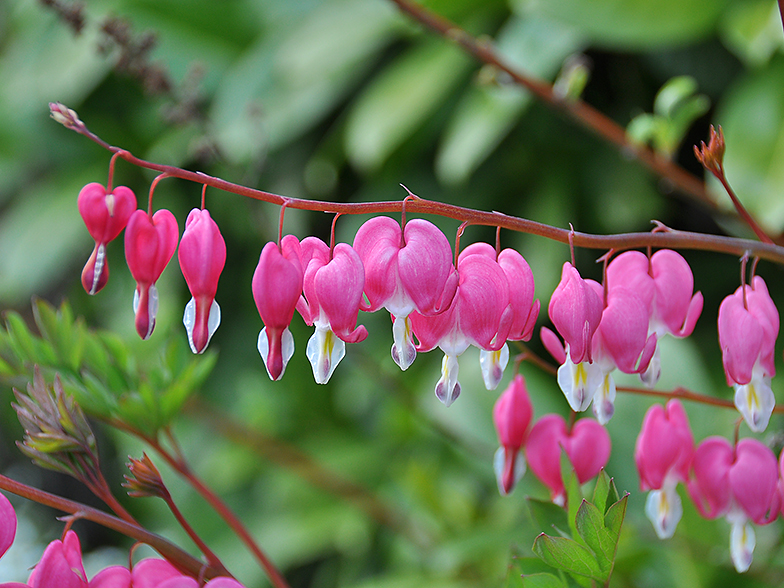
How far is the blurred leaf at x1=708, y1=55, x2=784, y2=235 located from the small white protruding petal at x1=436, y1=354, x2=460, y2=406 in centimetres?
70

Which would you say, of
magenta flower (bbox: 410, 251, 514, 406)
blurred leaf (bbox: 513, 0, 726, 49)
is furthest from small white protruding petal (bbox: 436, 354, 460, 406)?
blurred leaf (bbox: 513, 0, 726, 49)

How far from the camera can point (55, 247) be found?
1.84 metres

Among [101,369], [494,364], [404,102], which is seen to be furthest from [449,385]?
[404,102]

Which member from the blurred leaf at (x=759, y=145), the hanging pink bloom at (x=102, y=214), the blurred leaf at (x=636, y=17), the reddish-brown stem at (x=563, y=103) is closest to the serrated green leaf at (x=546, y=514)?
the hanging pink bloom at (x=102, y=214)

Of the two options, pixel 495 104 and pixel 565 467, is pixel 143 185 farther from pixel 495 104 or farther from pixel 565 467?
pixel 565 467

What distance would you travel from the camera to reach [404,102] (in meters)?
1.31

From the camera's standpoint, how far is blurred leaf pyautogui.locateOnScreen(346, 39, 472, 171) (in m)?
1.29

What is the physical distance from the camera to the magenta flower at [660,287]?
388 mm

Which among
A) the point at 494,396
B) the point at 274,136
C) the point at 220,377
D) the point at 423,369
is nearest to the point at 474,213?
the point at 494,396

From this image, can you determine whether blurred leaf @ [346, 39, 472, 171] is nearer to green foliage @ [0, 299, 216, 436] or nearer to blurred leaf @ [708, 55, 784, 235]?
blurred leaf @ [708, 55, 784, 235]

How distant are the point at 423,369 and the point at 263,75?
0.80 metres

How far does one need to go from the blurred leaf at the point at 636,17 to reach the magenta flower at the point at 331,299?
0.82m

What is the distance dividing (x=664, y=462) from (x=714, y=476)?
1.2 inches

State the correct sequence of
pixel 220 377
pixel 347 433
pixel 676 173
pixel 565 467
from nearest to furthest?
1. pixel 565 467
2. pixel 676 173
3. pixel 347 433
4. pixel 220 377
